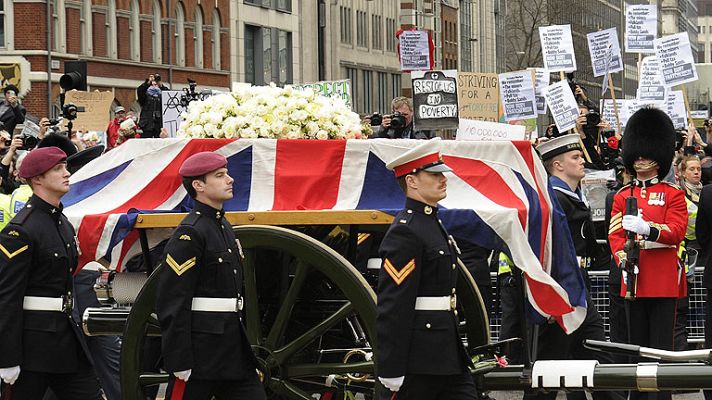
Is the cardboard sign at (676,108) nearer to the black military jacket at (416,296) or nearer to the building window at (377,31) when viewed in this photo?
the black military jacket at (416,296)

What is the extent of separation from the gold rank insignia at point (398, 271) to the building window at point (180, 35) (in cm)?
4219

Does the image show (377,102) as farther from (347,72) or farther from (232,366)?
(232,366)

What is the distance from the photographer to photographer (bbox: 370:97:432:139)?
14.3 metres

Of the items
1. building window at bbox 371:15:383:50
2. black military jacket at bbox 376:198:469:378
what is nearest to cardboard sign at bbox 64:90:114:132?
black military jacket at bbox 376:198:469:378

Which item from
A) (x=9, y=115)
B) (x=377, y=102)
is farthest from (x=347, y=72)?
(x=9, y=115)

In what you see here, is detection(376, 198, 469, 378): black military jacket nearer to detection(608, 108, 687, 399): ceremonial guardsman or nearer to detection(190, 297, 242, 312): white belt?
detection(190, 297, 242, 312): white belt

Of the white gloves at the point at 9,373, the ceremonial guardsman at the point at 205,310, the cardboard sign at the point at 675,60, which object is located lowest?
the white gloves at the point at 9,373

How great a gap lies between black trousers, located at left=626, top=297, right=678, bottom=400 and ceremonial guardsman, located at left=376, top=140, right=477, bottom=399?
264 centimetres

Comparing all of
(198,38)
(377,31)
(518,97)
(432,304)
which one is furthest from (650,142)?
(377,31)

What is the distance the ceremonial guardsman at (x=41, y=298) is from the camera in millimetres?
8078

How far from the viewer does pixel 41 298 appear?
8.24 meters

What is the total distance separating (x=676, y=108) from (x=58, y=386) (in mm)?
14889

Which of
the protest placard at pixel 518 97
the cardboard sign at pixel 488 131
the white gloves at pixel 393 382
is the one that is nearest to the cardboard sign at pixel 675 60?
the protest placard at pixel 518 97

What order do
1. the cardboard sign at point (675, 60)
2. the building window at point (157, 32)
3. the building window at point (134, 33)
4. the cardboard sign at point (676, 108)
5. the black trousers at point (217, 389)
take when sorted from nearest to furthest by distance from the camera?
1. the black trousers at point (217, 389)
2. the cardboard sign at point (675, 60)
3. the cardboard sign at point (676, 108)
4. the building window at point (134, 33)
5. the building window at point (157, 32)
